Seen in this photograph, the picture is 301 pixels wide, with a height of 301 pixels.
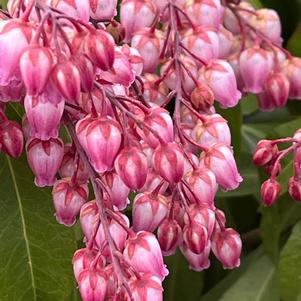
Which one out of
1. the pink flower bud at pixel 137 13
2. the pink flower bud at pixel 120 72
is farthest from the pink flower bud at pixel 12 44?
the pink flower bud at pixel 137 13

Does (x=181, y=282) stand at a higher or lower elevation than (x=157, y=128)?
lower

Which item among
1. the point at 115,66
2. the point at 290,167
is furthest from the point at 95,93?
the point at 290,167

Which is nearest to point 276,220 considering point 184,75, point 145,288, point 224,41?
point 224,41

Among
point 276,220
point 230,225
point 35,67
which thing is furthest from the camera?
point 230,225

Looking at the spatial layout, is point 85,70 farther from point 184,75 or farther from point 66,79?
point 184,75

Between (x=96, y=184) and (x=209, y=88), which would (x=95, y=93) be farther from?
(x=209, y=88)

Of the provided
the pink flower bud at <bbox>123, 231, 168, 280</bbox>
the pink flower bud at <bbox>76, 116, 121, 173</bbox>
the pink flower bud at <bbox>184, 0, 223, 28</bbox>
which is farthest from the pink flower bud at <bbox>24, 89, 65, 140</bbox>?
the pink flower bud at <bbox>184, 0, 223, 28</bbox>

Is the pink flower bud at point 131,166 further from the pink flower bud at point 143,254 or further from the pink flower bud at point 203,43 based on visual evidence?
the pink flower bud at point 203,43

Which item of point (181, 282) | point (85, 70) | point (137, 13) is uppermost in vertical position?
point (85, 70)
